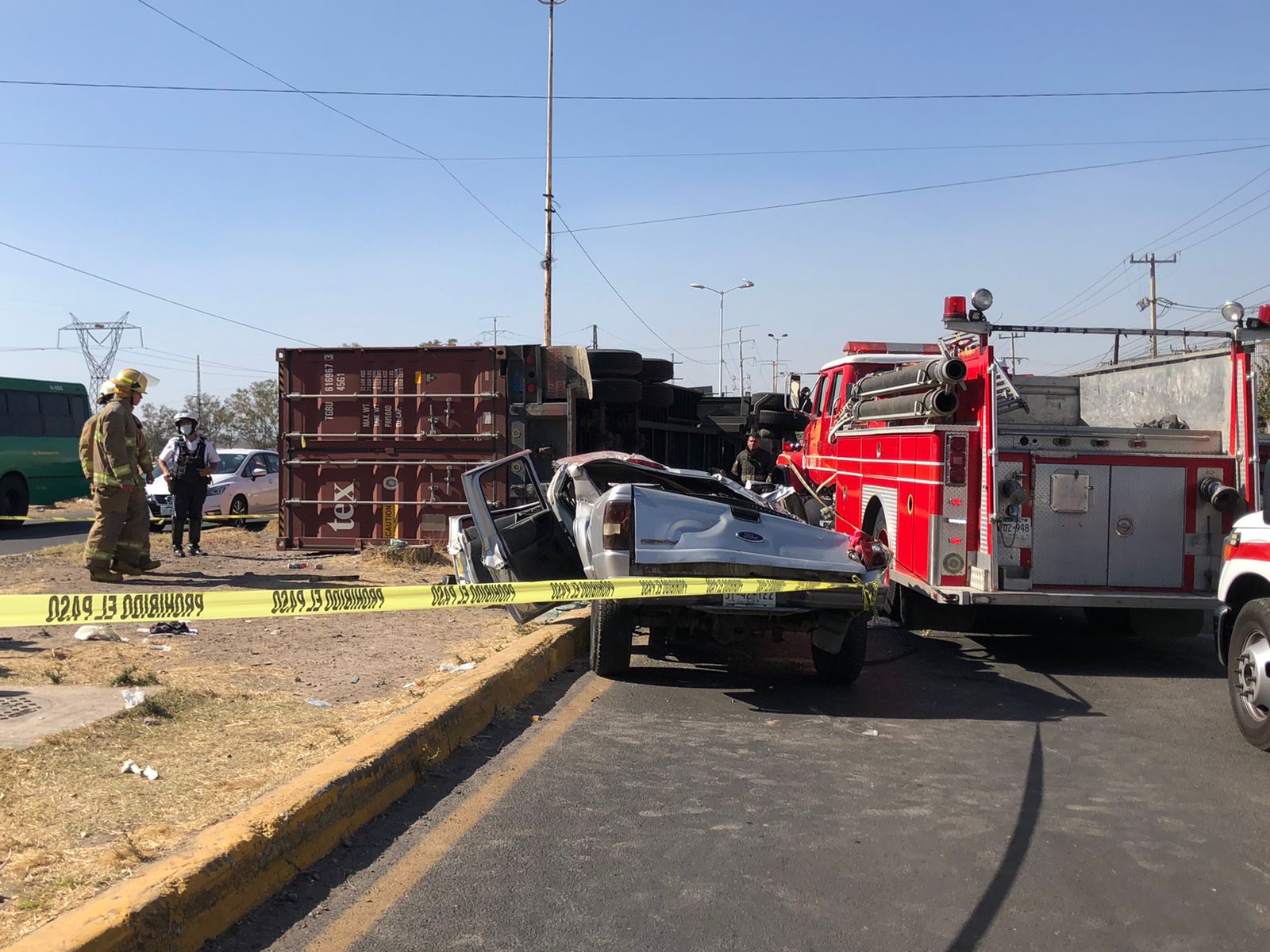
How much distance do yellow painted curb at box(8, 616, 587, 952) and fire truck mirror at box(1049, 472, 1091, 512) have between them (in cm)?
461

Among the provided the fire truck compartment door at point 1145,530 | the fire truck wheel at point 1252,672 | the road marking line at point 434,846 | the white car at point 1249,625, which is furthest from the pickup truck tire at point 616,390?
the fire truck wheel at point 1252,672

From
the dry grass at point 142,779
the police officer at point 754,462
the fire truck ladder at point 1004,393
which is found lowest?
the dry grass at point 142,779

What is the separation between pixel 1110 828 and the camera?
488 centimetres

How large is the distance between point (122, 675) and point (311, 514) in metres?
8.67

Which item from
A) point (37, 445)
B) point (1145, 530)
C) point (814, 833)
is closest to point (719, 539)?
point (814, 833)

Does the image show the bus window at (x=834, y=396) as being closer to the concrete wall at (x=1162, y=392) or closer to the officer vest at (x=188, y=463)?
the concrete wall at (x=1162, y=392)

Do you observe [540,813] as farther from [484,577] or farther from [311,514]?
[311,514]

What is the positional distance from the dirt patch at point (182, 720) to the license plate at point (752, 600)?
5.86 feet

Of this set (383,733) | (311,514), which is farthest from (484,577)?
(311,514)

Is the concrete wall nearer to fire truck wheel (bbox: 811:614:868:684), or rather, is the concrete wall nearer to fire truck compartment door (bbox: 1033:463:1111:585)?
fire truck compartment door (bbox: 1033:463:1111:585)

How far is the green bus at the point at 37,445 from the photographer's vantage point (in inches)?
840

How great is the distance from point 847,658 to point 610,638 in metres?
1.59

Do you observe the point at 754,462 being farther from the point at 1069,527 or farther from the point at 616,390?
the point at 1069,527

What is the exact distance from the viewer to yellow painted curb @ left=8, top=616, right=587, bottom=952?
10.8 feet
